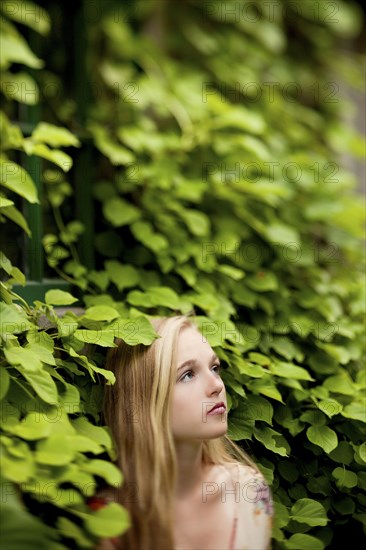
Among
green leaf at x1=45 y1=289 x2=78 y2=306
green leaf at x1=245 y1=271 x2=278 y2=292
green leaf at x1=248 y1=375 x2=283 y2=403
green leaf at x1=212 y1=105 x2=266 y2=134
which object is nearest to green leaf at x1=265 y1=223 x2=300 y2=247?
green leaf at x1=245 y1=271 x2=278 y2=292

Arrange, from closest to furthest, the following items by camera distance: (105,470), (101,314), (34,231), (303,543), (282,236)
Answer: (105,470), (303,543), (101,314), (34,231), (282,236)

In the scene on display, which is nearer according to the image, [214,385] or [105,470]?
[105,470]

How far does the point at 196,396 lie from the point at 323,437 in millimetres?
527

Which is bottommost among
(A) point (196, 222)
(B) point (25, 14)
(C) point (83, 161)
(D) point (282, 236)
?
(D) point (282, 236)

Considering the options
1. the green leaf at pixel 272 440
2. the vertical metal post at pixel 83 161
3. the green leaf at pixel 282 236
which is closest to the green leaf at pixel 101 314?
the green leaf at pixel 272 440

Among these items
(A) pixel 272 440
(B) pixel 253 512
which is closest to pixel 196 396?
(B) pixel 253 512

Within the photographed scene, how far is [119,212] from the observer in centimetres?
246

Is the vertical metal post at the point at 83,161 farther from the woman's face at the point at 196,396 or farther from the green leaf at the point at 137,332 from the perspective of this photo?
the woman's face at the point at 196,396

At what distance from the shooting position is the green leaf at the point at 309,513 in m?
1.70

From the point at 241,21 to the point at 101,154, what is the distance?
1170 millimetres

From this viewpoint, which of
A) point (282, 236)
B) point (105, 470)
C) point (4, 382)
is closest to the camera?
point (105, 470)

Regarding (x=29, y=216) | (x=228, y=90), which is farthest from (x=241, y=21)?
(x=29, y=216)

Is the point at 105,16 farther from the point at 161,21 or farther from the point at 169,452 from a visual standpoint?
the point at 169,452

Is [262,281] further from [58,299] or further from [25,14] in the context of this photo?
[25,14]
